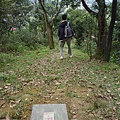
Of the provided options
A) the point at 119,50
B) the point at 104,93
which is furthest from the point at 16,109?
Result: the point at 119,50

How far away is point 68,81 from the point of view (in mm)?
4465

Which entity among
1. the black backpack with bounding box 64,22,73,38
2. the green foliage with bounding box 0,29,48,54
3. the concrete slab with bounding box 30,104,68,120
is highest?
the black backpack with bounding box 64,22,73,38

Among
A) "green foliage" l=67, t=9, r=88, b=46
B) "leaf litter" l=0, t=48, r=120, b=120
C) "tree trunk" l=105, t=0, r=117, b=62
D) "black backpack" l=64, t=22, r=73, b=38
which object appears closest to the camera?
"leaf litter" l=0, t=48, r=120, b=120

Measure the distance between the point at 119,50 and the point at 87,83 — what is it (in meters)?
6.52

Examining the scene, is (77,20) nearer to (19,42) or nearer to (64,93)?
(19,42)

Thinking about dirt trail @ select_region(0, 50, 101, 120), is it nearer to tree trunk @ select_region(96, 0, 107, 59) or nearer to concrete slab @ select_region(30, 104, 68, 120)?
concrete slab @ select_region(30, 104, 68, 120)

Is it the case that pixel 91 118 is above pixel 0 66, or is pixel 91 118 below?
below

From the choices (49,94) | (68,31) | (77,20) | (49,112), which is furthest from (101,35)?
(77,20)

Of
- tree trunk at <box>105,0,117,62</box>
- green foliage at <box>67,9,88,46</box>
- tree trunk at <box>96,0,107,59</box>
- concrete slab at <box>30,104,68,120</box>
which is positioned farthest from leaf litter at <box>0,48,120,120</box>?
green foliage at <box>67,9,88,46</box>

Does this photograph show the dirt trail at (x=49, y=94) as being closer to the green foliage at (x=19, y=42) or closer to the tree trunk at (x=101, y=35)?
the tree trunk at (x=101, y=35)

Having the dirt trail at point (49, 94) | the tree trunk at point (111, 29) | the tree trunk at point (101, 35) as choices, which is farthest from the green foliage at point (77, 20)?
the dirt trail at point (49, 94)

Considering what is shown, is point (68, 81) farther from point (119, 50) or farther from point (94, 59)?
point (119, 50)

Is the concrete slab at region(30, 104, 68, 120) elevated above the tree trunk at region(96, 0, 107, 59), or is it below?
below

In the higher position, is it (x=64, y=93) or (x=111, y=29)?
(x=111, y=29)
